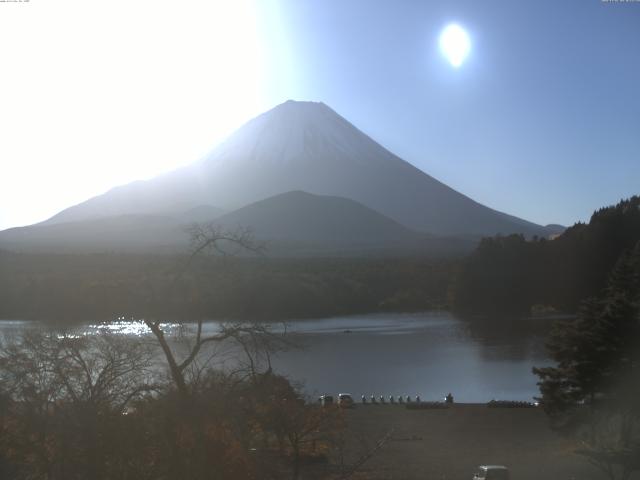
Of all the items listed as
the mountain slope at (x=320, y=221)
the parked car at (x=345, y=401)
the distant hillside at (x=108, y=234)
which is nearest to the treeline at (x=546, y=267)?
the parked car at (x=345, y=401)

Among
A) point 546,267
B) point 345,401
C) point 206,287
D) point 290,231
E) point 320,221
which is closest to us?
point 206,287

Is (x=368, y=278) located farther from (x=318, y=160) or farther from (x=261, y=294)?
→ (x=318, y=160)

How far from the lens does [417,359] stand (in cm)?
1822

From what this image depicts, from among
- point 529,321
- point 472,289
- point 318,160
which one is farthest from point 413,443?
point 318,160

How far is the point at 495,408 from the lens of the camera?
11.0 meters

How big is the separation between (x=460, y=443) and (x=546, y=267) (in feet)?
76.0

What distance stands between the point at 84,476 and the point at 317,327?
2164 cm

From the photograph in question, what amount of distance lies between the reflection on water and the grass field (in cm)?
218

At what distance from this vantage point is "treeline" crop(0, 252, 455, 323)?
472 centimetres

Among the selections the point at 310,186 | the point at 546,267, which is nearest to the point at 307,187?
the point at 310,186

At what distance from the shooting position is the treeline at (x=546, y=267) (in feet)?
93.4

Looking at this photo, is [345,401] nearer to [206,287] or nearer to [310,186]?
[206,287]

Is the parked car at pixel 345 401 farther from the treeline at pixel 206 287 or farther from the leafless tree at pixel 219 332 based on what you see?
the leafless tree at pixel 219 332

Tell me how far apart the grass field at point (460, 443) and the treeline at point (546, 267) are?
A: 18692 millimetres
